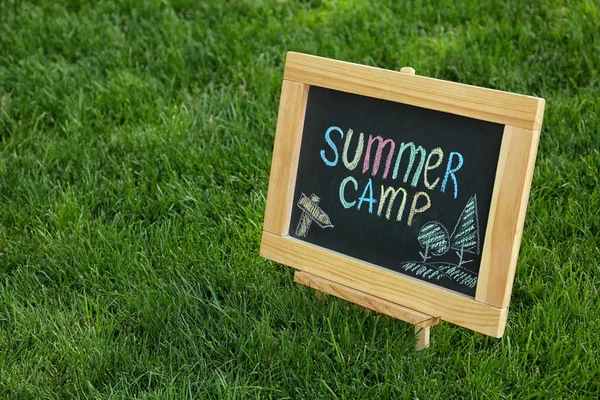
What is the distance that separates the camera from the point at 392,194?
98.7 inches

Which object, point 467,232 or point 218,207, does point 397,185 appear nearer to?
point 467,232

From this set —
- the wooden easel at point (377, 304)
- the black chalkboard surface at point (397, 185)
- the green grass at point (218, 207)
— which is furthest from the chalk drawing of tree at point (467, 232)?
the green grass at point (218, 207)

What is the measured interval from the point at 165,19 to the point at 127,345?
8.64 ft

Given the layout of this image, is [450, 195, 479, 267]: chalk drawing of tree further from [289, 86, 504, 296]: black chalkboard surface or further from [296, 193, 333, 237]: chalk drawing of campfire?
[296, 193, 333, 237]: chalk drawing of campfire

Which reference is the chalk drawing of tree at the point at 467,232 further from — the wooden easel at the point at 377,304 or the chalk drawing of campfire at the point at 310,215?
the chalk drawing of campfire at the point at 310,215

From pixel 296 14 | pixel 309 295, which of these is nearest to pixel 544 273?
pixel 309 295

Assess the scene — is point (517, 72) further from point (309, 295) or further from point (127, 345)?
point (127, 345)

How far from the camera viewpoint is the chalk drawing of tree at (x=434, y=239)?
2432 mm

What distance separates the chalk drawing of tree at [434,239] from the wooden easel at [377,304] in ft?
0.56

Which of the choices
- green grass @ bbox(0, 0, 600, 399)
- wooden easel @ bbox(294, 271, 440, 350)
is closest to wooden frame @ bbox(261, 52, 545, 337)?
wooden easel @ bbox(294, 271, 440, 350)

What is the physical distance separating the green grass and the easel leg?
1.7 inches

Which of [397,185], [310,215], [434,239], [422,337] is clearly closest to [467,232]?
[434,239]

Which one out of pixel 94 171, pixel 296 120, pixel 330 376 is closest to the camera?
pixel 330 376

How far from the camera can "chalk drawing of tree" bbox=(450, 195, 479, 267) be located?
2.36 m
